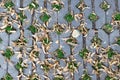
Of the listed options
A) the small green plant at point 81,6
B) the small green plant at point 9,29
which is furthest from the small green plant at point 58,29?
the small green plant at point 9,29

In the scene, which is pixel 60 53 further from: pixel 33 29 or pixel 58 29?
pixel 33 29

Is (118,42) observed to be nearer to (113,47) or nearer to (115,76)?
(113,47)

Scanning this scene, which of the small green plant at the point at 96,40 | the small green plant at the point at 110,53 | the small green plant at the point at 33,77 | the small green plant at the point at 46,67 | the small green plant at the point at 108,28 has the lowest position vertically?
the small green plant at the point at 33,77

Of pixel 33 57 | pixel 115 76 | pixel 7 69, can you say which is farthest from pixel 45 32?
pixel 115 76

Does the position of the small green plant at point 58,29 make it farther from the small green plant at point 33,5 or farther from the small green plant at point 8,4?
the small green plant at point 8,4

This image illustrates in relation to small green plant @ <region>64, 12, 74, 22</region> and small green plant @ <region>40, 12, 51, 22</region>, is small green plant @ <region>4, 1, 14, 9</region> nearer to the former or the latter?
small green plant @ <region>40, 12, 51, 22</region>

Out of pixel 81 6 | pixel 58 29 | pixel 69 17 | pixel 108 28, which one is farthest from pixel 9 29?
pixel 108 28

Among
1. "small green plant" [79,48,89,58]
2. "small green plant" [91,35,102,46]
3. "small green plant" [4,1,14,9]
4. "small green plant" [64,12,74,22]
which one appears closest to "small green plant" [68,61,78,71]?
"small green plant" [79,48,89,58]

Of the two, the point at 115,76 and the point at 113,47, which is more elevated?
the point at 113,47

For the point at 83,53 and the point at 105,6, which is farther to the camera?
the point at 105,6

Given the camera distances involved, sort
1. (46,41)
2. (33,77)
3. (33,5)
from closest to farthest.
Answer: (33,77) < (46,41) < (33,5)

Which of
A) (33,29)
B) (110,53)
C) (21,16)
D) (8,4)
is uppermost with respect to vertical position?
(8,4)
